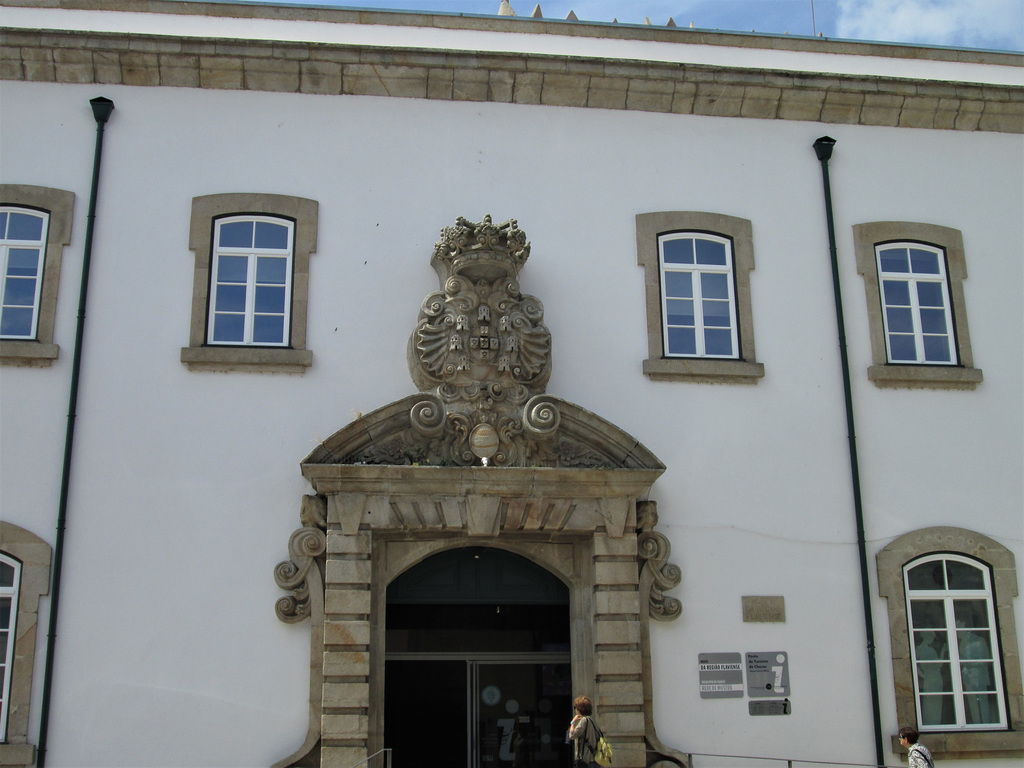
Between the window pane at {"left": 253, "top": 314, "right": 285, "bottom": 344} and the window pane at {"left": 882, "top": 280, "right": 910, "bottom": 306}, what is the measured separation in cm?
623

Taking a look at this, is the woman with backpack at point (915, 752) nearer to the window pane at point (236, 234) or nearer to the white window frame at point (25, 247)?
the window pane at point (236, 234)

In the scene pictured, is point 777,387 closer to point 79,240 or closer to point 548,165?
point 548,165

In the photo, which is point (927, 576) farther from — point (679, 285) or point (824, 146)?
point (824, 146)

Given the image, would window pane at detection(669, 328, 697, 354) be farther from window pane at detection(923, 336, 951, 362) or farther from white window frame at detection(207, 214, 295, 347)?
white window frame at detection(207, 214, 295, 347)

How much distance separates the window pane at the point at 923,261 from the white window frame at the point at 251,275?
6.50 meters

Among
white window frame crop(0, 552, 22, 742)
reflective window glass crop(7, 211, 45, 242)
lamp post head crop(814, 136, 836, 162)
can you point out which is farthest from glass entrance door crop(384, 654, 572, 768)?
lamp post head crop(814, 136, 836, 162)

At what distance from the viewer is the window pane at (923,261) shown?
39.3ft

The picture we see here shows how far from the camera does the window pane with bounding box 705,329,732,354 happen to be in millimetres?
11391

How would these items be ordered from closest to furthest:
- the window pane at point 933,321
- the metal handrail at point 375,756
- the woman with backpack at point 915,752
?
the woman with backpack at point 915,752, the metal handrail at point 375,756, the window pane at point 933,321

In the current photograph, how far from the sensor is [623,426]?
10.9 metres

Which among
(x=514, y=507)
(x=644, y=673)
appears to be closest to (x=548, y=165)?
(x=514, y=507)

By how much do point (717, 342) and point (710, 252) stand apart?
97 cm

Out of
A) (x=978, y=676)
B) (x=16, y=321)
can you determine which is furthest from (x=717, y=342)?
(x=16, y=321)

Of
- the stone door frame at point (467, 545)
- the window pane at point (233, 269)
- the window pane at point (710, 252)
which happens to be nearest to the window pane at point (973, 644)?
the stone door frame at point (467, 545)
